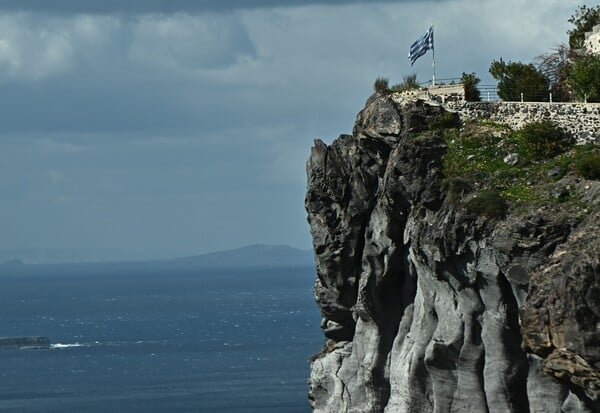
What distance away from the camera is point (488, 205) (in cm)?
6512

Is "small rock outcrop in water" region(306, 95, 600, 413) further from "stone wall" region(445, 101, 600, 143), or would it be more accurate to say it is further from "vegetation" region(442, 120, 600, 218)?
"stone wall" region(445, 101, 600, 143)

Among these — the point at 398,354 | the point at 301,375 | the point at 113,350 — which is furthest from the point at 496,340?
the point at 113,350

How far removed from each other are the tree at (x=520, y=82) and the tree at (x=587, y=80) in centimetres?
178

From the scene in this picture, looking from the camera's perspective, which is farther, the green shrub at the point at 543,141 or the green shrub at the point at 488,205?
the green shrub at the point at 543,141

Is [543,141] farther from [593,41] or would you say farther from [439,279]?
[593,41]

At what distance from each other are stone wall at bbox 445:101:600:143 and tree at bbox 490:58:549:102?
10.5 feet

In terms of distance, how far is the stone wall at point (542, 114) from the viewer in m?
70.5

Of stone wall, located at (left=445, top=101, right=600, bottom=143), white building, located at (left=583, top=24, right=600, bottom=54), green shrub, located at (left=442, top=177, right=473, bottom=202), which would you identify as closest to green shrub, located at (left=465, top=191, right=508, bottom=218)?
green shrub, located at (left=442, top=177, right=473, bottom=202)

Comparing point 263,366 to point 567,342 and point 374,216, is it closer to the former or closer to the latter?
point 374,216

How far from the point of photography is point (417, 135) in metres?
73.5

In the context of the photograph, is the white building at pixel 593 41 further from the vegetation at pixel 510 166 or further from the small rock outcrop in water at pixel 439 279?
the small rock outcrop in water at pixel 439 279

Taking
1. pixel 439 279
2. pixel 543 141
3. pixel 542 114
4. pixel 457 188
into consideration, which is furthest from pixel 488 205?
pixel 542 114

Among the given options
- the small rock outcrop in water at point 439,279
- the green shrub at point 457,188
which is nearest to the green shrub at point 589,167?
the small rock outcrop in water at point 439,279

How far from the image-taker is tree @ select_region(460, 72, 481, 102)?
7731 centimetres
